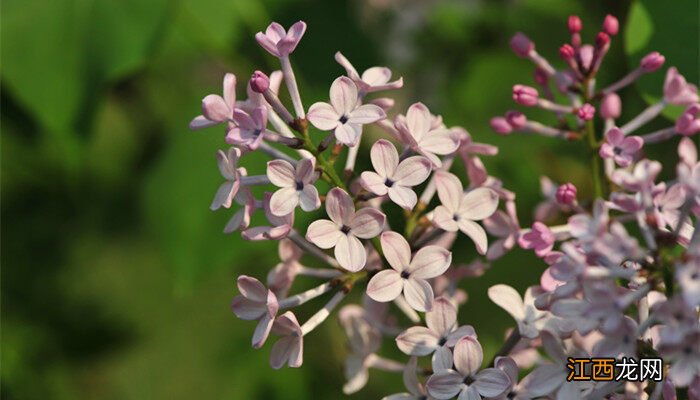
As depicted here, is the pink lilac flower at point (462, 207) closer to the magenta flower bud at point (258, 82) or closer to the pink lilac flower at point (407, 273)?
the pink lilac flower at point (407, 273)

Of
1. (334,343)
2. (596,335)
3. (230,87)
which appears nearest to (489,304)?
(334,343)

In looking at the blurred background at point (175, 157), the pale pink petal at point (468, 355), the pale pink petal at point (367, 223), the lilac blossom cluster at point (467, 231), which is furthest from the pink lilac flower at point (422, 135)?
the blurred background at point (175, 157)

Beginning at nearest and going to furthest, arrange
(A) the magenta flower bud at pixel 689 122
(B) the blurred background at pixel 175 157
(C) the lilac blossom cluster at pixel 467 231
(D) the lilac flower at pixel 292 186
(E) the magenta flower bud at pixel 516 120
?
1. (C) the lilac blossom cluster at pixel 467 231
2. (D) the lilac flower at pixel 292 186
3. (A) the magenta flower bud at pixel 689 122
4. (E) the magenta flower bud at pixel 516 120
5. (B) the blurred background at pixel 175 157

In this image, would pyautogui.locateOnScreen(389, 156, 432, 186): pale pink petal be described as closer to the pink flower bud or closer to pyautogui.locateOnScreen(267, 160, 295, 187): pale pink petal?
pyautogui.locateOnScreen(267, 160, 295, 187): pale pink petal

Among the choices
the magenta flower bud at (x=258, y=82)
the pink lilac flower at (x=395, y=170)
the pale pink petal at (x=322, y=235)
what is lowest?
the pale pink petal at (x=322, y=235)

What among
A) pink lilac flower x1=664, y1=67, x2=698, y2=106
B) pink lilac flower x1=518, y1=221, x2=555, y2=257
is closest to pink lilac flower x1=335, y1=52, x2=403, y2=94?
pink lilac flower x1=518, y1=221, x2=555, y2=257

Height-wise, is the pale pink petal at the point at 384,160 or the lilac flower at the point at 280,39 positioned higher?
the lilac flower at the point at 280,39
